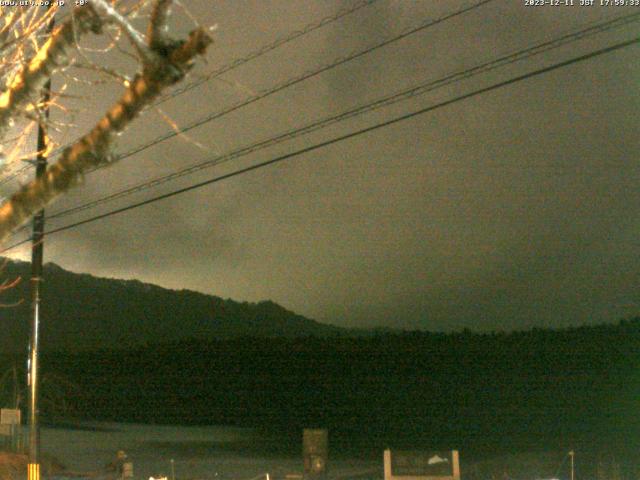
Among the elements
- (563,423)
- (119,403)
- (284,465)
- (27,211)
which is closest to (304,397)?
(119,403)

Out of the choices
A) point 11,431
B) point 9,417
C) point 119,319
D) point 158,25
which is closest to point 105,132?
point 158,25

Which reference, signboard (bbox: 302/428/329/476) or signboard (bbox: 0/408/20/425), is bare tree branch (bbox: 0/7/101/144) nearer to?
signboard (bbox: 302/428/329/476)

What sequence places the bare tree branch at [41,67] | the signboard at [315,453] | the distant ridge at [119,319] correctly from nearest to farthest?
the bare tree branch at [41,67] < the signboard at [315,453] < the distant ridge at [119,319]

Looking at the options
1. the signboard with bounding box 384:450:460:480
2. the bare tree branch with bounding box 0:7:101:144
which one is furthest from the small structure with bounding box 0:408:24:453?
the bare tree branch with bounding box 0:7:101:144

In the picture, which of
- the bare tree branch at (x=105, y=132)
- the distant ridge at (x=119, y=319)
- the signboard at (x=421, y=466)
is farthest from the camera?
the distant ridge at (x=119, y=319)

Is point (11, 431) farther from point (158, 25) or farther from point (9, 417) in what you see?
point (158, 25)

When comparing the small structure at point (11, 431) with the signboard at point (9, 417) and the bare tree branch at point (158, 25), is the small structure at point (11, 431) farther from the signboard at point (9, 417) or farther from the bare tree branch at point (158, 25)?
the bare tree branch at point (158, 25)

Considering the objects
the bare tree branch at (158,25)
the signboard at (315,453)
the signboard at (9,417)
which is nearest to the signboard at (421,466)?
the signboard at (315,453)
